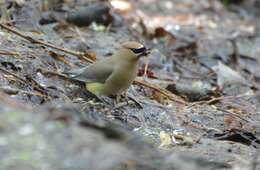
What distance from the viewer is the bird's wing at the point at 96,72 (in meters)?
5.49

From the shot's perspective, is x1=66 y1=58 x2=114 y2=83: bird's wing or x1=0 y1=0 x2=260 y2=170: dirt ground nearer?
x1=0 y1=0 x2=260 y2=170: dirt ground

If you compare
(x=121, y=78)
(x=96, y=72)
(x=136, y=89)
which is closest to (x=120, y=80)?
(x=121, y=78)

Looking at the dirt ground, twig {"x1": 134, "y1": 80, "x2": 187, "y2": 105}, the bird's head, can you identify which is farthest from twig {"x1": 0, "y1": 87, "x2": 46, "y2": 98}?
twig {"x1": 134, "y1": 80, "x2": 187, "y2": 105}

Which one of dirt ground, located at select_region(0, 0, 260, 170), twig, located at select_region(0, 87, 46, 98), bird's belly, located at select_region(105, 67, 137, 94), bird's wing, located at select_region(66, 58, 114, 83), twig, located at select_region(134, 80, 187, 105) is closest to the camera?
dirt ground, located at select_region(0, 0, 260, 170)

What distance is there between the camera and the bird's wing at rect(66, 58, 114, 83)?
549 centimetres

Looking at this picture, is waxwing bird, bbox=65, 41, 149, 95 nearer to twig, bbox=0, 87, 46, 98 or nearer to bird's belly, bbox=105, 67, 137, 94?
bird's belly, bbox=105, 67, 137, 94

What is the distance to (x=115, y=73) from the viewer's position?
5434 mm

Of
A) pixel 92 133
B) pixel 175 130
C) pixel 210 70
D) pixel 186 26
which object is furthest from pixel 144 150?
pixel 186 26

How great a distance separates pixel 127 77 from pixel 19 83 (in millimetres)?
775

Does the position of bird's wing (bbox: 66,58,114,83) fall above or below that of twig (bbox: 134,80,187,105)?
above

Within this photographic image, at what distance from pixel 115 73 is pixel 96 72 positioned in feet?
0.55

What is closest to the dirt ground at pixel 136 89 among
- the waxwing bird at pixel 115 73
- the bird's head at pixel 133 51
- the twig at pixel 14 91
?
the twig at pixel 14 91

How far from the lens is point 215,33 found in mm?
9250

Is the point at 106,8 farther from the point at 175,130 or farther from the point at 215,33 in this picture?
the point at 175,130
